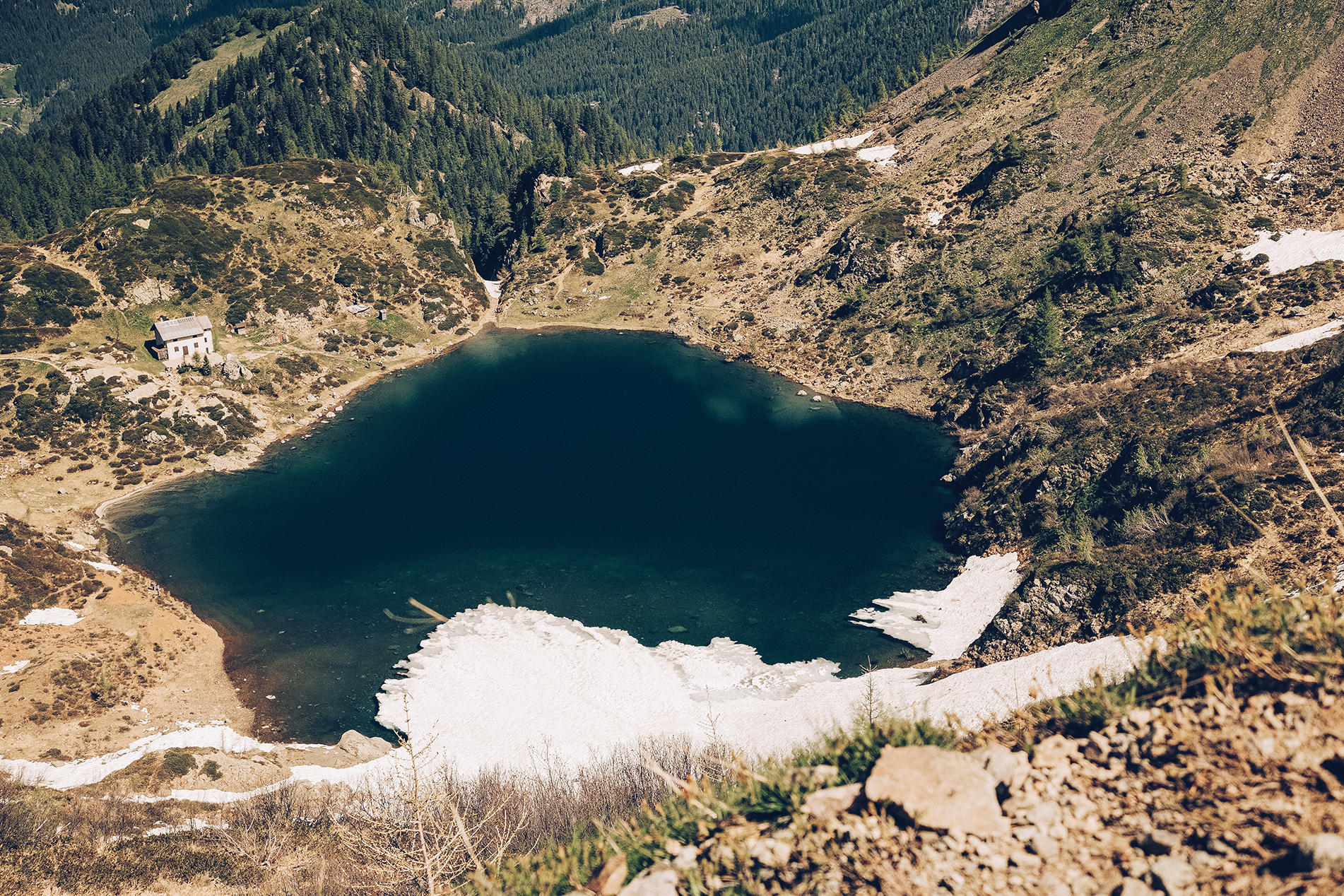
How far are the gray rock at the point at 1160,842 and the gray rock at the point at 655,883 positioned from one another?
7.08 meters

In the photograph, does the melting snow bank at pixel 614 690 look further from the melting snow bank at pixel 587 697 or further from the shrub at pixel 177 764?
the shrub at pixel 177 764

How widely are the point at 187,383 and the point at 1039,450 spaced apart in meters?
107

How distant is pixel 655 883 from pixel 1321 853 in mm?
9167

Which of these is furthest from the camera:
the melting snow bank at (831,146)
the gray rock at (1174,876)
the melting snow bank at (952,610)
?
the melting snow bank at (831,146)

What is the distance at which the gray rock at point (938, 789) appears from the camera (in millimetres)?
11977

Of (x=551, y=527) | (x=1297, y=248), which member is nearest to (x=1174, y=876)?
(x=551, y=527)

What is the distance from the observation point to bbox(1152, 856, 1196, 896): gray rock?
10320 millimetres

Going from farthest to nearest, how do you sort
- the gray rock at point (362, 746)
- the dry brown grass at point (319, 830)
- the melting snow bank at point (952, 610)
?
the melting snow bank at point (952, 610)
the gray rock at point (362, 746)
the dry brown grass at point (319, 830)

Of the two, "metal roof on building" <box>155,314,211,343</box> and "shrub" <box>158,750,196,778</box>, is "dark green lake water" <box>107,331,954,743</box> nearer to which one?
"shrub" <box>158,750,196,778</box>

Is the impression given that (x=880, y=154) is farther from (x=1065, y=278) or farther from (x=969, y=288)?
(x=1065, y=278)

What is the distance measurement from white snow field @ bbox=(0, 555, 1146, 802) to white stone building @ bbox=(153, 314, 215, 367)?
73317 mm

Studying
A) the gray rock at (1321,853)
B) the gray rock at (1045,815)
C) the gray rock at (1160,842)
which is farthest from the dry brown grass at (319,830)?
the gray rock at (1321,853)

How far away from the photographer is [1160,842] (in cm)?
1100

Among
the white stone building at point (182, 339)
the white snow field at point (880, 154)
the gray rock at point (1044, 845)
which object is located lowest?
the white stone building at point (182, 339)
